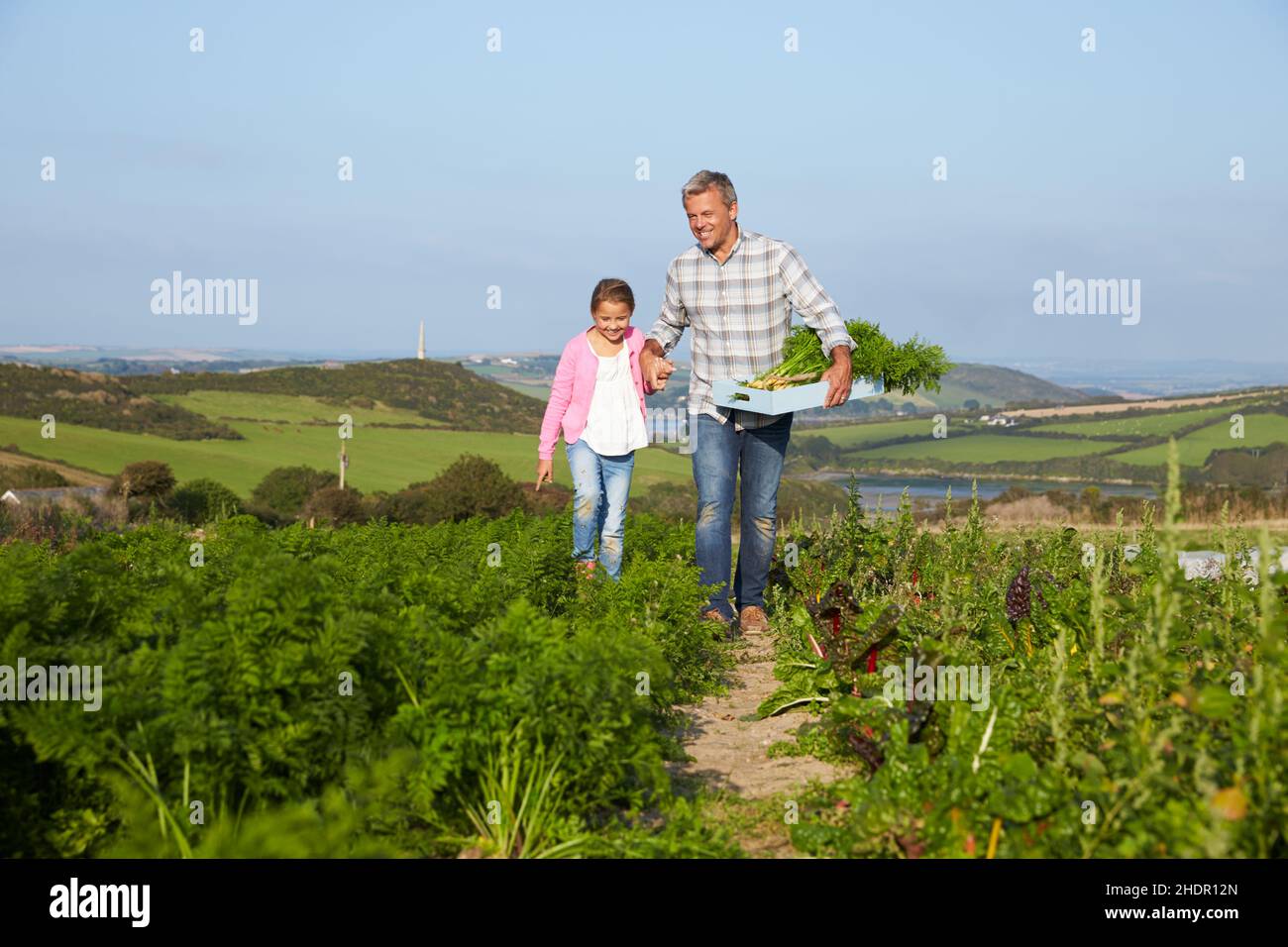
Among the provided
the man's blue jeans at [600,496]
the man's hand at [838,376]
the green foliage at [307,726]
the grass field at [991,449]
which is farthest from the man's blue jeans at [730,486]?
the grass field at [991,449]

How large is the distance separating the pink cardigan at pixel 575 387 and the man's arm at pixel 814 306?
4.20ft

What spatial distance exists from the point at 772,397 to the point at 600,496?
1.84m

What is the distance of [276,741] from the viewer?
3541 mm

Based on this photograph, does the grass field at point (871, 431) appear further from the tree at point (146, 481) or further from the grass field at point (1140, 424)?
the tree at point (146, 481)

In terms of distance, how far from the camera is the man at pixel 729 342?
767cm

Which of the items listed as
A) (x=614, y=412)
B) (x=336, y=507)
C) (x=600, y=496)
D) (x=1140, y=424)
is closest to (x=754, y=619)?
(x=600, y=496)

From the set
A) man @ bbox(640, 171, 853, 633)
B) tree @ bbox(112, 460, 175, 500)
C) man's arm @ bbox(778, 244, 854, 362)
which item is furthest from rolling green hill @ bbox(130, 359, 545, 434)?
man's arm @ bbox(778, 244, 854, 362)

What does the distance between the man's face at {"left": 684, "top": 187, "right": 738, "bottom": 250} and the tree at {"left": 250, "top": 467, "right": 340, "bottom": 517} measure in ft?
76.0

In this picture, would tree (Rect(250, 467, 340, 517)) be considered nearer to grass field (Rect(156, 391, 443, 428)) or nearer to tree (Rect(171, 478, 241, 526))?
tree (Rect(171, 478, 241, 526))

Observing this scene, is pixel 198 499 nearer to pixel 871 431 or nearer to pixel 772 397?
pixel 772 397

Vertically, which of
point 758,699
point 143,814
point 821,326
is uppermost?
point 821,326
